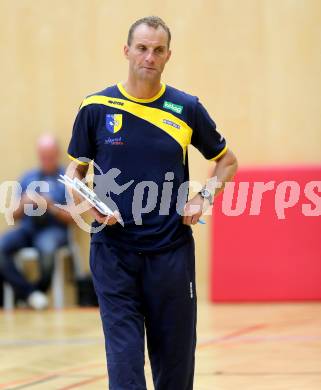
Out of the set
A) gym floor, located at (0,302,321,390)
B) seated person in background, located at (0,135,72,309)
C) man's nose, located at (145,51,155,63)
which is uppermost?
man's nose, located at (145,51,155,63)

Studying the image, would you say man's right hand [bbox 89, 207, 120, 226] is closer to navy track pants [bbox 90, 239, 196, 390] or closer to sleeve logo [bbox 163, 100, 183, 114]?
navy track pants [bbox 90, 239, 196, 390]

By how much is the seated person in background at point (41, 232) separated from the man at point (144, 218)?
5605 mm

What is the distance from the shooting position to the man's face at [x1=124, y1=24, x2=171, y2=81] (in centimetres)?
389

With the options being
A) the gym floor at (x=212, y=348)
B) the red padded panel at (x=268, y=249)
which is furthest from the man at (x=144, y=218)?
the red padded panel at (x=268, y=249)

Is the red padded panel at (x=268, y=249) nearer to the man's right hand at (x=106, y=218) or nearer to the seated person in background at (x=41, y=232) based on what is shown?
the seated person in background at (x=41, y=232)

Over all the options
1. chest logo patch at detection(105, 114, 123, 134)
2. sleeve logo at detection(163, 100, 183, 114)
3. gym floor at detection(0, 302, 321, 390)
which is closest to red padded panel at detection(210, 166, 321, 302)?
gym floor at detection(0, 302, 321, 390)

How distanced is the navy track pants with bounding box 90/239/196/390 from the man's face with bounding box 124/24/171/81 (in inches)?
32.4

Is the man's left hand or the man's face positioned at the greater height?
the man's face

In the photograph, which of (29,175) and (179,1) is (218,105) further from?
(29,175)

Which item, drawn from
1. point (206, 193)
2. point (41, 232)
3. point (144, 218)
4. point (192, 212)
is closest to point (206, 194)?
point (206, 193)

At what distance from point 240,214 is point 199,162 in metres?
0.82

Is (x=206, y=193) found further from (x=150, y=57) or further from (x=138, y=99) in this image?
(x=150, y=57)

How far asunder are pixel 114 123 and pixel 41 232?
597cm

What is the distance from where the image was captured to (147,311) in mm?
4016
